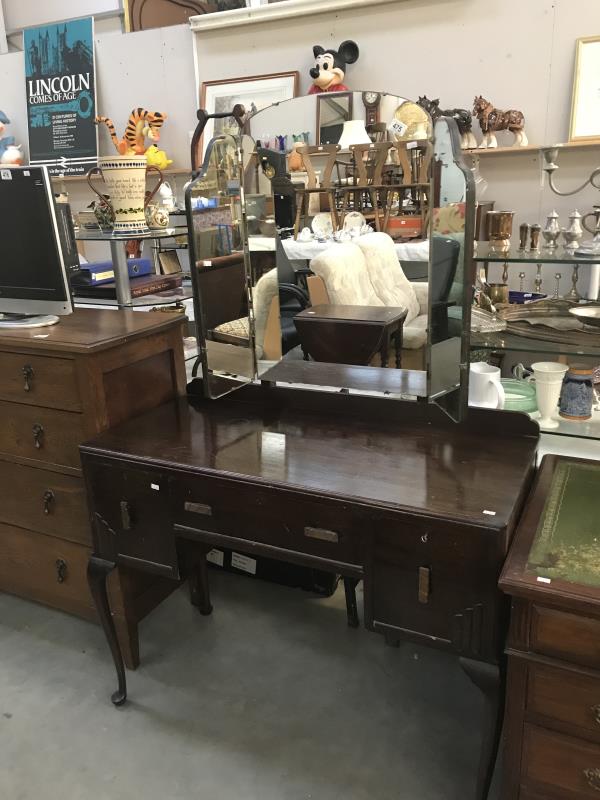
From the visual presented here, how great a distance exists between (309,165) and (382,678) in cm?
134

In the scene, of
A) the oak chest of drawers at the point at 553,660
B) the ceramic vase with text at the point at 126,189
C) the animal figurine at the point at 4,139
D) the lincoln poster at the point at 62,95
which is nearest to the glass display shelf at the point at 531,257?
the oak chest of drawers at the point at 553,660

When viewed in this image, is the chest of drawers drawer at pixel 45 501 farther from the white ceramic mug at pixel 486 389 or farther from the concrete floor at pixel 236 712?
the white ceramic mug at pixel 486 389

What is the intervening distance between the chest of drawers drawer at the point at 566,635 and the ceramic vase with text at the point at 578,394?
0.59 metres

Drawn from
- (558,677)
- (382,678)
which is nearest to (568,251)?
(558,677)

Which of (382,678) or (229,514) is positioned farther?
(382,678)

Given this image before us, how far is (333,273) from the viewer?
62.6 inches

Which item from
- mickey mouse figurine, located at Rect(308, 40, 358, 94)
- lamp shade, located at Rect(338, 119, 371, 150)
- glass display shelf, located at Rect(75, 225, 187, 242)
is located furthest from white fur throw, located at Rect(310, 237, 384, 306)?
mickey mouse figurine, located at Rect(308, 40, 358, 94)

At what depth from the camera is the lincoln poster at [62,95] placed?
12.5 feet

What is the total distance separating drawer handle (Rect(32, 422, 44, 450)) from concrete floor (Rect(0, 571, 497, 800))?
0.64m

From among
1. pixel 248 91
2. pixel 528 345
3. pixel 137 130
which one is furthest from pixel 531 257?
pixel 248 91

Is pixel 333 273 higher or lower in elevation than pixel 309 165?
lower

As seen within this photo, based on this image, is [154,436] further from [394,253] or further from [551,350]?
[551,350]

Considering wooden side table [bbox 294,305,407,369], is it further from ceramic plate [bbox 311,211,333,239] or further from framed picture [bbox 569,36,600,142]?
framed picture [bbox 569,36,600,142]

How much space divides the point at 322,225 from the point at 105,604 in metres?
1.08
